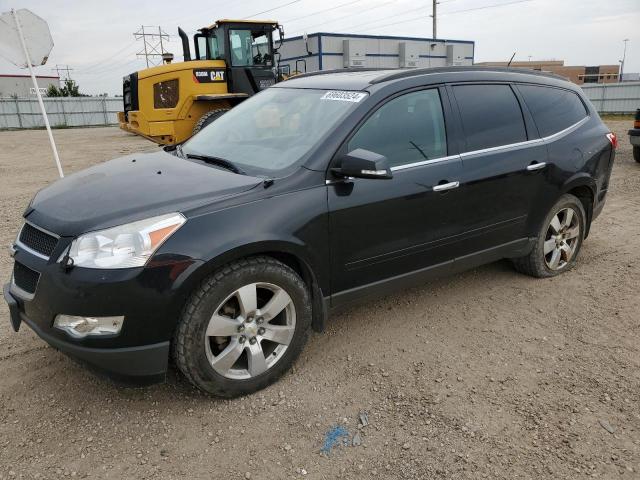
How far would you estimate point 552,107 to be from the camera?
170 inches

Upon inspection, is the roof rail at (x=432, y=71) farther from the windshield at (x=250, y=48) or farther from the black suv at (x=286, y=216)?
the windshield at (x=250, y=48)

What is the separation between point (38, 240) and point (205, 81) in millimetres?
9523

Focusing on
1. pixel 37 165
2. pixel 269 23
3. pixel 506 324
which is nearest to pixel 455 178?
pixel 506 324

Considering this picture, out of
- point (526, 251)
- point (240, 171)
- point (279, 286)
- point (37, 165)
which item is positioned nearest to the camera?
point (279, 286)

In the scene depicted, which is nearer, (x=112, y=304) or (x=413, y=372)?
(x=112, y=304)

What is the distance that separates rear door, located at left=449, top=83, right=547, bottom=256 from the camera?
3654 millimetres

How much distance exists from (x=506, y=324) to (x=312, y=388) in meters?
1.60

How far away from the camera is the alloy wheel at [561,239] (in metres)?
4.44

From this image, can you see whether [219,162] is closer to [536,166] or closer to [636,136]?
[536,166]

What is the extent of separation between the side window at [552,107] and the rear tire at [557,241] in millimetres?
609

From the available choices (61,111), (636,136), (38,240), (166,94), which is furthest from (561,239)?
(61,111)

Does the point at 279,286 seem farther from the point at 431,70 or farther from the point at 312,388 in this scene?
the point at 431,70

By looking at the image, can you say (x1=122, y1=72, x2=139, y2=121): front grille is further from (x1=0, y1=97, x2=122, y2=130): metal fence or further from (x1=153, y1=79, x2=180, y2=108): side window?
(x1=0, y1=97, x2=122, y2=130): metal fence

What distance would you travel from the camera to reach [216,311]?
2.68m
